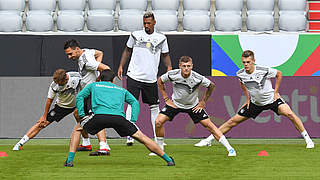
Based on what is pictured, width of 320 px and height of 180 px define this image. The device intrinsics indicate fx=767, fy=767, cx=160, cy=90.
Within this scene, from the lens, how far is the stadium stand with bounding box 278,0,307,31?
689 inches

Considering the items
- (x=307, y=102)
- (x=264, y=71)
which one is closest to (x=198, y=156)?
(x=264, y=71)

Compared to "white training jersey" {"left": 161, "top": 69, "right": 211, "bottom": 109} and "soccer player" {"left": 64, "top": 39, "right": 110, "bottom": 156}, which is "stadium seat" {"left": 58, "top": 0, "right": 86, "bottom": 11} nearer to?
"soccer player" {"left": 64, "top": 39, "right": 110, "bottom": 156}

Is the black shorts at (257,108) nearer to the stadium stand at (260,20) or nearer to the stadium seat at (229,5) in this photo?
the stadium stand at (260,20)

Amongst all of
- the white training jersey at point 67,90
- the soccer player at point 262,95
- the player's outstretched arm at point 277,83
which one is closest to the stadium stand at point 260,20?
the soccer player at point 262,95

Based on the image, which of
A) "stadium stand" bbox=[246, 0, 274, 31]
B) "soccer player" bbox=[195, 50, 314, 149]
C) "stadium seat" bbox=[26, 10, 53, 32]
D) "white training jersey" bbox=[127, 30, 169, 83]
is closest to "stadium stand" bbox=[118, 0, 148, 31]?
"stadium seat" bbox=[26, 10, 53, 32]

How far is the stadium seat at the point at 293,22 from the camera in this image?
1748cm

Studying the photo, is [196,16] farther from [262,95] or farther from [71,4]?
[262,95]

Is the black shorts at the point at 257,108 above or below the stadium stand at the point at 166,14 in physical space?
below

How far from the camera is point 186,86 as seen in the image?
1093 centimetres

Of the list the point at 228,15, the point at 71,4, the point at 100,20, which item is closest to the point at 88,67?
the point at 100,20

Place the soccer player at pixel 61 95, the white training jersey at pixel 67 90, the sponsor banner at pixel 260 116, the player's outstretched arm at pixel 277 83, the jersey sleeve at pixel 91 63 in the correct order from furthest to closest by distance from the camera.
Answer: the sponsor banner at pixel 260 116, the player's outstretched arm at pixel 277 83, the white training jersey at pixel 67 90, the soccer player at pixel 61 95, the jersey sleeve at pixel 91 63

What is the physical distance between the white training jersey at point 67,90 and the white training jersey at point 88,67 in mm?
159

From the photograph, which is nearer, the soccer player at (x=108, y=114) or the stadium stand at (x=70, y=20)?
the soccer player at (x=108, y=114)

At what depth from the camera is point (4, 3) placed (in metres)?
18.1
